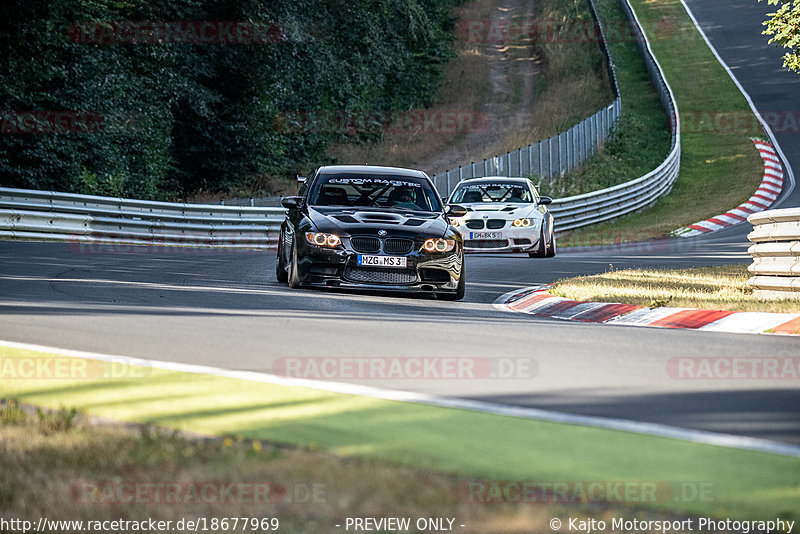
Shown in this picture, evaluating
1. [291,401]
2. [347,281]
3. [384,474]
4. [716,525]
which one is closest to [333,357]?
[291,401]

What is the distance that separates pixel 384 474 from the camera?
4.41 meters

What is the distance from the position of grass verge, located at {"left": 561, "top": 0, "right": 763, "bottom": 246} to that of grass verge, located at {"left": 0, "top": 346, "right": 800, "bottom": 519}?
2258cm

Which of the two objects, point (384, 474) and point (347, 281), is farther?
point (347, 281)

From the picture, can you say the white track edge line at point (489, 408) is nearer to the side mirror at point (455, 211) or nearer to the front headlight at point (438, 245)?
the front headlight at point (438, 245)

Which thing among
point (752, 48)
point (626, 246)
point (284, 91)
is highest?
point (752, 48)

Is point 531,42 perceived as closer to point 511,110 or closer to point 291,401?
point 511,110

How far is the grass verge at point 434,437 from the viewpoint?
180 inches

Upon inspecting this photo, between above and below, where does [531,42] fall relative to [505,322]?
above

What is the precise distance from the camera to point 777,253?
12.4 meters

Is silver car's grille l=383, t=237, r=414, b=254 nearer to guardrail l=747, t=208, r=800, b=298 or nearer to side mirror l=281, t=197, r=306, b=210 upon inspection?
side mirror l=281, t=197, r=306, b=210

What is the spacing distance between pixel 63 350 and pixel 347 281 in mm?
5955

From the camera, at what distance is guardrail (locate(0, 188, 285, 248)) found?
2233cm

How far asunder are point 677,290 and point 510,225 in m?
8.76

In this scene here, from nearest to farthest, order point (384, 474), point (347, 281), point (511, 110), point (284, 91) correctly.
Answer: point (384, 474), point (347, 281), point (284, 91), point (511, 110)
